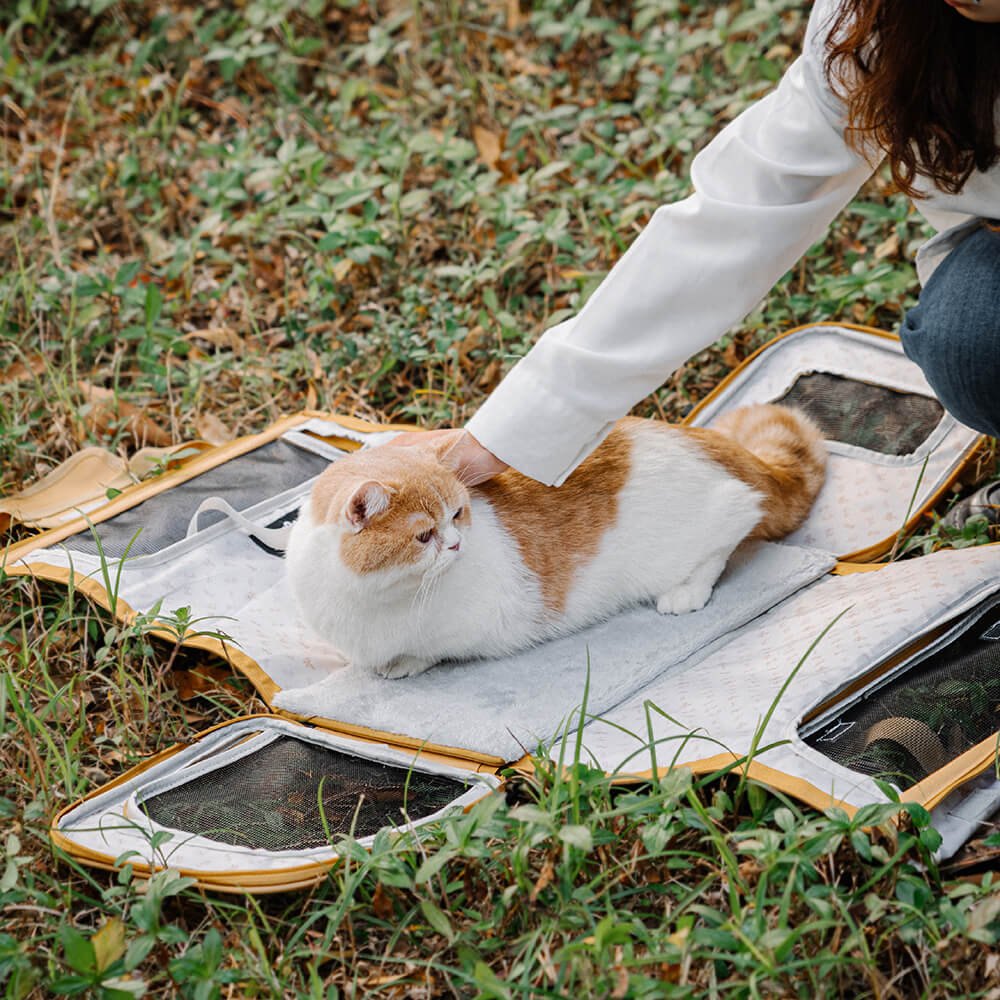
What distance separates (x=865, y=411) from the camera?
8.04 ft

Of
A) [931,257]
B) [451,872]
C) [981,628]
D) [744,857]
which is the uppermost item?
[931,257]

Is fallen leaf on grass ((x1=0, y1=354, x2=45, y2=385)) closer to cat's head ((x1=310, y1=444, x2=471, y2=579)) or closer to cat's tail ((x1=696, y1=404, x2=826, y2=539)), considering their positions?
cat's head ((x1=310, y1=444, x2=471, y2=579))

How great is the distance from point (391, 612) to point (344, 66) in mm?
2901

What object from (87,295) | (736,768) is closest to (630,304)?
(736,768)

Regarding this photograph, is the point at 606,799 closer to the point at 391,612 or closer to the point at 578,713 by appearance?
the point at 578,713

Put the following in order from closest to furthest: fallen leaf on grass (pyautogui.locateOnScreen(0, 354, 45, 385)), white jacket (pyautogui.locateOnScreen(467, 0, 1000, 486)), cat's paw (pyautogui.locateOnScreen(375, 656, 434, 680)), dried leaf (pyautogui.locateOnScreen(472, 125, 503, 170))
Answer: white jacket (pyautogui.locateOnScreen(467, 0, 1000, 486)), cat's paw (pyautogui.locateOnScreen(375, 656, 434, 680)), fallen leaf on grass (pyautogui.locateOnScreen(0, 354, 45, 385)), dried leaf (pyautogui.locateOnScreen(472, 125, 503, 170))

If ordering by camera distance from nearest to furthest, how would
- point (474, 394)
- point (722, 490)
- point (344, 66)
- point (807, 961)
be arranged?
point (807, 961) → point (722, 490) → point (474, 394) → point (344, 66)

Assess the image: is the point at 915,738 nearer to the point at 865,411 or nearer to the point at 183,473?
the point at 865,411

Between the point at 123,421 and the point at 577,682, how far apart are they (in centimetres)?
145

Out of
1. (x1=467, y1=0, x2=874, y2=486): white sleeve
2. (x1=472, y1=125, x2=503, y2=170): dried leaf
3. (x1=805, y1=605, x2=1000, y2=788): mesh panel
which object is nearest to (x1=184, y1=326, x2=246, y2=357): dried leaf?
(x1=472, y1=125, x2=503, y2=170): dried leaf

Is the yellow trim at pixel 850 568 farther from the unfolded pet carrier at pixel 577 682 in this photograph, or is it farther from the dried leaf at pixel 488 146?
the dried leaf at pixel 488 146

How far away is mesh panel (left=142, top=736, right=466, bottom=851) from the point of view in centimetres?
159

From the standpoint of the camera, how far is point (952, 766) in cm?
150

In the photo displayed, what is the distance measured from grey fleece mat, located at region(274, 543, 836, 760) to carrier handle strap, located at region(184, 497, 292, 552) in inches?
15.2
